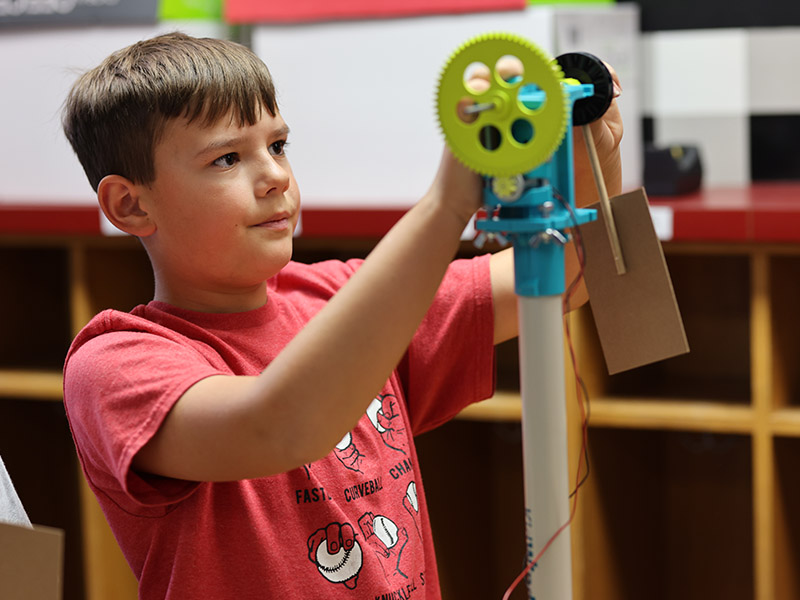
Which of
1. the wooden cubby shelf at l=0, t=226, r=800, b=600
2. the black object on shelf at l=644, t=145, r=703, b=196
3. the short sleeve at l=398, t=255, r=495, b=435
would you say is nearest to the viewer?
the short sleeve at l=398, t=255, r=495, b=435

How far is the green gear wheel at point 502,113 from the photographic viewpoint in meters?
0.51

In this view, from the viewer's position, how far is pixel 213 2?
169 centimetres

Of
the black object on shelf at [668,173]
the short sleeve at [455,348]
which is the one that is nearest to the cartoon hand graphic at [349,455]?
the short sleeve at [455,348]

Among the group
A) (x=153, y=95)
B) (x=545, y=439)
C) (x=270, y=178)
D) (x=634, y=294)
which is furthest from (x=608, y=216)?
(x=153, y=95)

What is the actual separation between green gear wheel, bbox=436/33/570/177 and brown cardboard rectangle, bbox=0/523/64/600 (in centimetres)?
33

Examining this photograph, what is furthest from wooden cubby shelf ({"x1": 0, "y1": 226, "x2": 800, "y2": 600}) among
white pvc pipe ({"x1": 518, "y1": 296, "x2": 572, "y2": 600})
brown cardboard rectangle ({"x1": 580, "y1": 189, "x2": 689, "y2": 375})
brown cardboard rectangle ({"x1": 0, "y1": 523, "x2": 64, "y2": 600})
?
brown cardboard rectangle ({"x1": 0, "y1": 523, "x2": 64, "y2": 600})

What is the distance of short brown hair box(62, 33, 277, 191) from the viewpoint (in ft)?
2.67

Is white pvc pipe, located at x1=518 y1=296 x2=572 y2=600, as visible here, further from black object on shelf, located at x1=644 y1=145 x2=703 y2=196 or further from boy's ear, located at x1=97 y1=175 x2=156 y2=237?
black object on shelf, located at x1=644 y1=145 x2=703 y2=196

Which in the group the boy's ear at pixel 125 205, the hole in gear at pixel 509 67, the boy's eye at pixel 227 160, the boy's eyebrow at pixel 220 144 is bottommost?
the boy's ear at pixel 125 205

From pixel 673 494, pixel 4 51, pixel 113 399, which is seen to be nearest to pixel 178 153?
pixel 113 399

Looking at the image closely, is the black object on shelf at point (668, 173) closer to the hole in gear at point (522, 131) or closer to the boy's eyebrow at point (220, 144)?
the boy's eyebrow at point (220, 144)

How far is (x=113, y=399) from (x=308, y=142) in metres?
1.00

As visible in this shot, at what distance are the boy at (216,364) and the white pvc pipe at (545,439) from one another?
135 millimetres

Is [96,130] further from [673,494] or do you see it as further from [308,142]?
[673,494]
